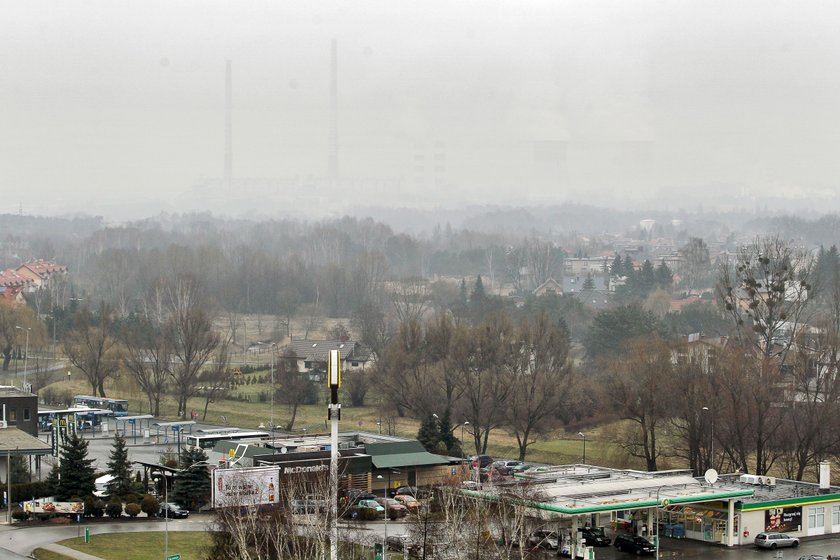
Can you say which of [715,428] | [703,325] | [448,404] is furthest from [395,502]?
[703,325]

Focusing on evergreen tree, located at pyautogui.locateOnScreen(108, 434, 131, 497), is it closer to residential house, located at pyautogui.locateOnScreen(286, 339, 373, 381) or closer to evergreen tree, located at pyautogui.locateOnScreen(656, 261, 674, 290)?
residential house, located at pyautogui.locateOnScreen(286, 339, 373, 381)

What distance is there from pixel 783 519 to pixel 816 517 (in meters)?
1.27

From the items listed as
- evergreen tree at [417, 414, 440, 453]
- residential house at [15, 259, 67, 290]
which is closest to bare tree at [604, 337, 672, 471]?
evergreen tree at [417, 414, 440, 453]

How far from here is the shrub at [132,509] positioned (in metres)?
37.1

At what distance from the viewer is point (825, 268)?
111 m

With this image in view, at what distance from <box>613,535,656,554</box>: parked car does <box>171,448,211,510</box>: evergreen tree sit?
12.4 metres

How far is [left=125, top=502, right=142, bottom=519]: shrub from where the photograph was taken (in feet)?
122

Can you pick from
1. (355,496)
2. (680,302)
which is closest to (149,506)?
(355,496)

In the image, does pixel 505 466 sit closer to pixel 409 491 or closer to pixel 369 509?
pixel 409 491

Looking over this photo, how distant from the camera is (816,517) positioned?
36.8 meters

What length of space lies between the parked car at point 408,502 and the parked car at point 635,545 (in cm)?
608

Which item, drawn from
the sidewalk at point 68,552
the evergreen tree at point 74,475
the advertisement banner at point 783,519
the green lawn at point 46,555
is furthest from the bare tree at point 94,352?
the advertisement banner at point 783,519

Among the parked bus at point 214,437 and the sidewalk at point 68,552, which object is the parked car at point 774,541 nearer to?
the sidewalk at point 68,552

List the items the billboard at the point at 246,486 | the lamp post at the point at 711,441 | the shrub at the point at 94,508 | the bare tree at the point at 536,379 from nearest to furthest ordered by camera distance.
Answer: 1. the billboard at the point at 246,486
2. the shrub at the point at 94,508
3. the lamp post at the point at 711,441
4. the bare tree at the point at 536,379
